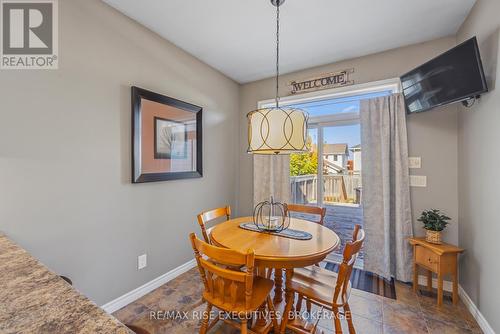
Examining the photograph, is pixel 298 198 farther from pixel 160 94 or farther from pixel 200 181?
pixel 160 94

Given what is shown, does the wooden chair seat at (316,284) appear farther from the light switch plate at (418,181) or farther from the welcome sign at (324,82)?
the welcome sign at (324,82)

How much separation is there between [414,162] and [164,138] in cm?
272

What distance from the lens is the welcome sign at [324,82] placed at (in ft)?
9.02

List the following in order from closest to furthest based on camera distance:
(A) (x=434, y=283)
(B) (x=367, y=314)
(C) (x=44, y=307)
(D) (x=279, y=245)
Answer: (C) (x=44, y=307), (D) (x=279, y=245), (B) (x=367, y=314), (A) (x=434, y=283)

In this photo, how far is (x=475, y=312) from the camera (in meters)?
1.82

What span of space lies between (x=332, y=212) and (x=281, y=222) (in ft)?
4.59

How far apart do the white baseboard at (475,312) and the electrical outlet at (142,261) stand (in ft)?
9.39

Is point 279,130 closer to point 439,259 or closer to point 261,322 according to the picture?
point 261,322

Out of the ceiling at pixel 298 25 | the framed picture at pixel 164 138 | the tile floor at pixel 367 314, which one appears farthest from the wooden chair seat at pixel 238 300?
the ceiling at pixel 298 25

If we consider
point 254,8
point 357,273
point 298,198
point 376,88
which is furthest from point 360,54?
point 357,273

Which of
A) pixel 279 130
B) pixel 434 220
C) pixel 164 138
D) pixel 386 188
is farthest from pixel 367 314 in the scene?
pixel 164 138

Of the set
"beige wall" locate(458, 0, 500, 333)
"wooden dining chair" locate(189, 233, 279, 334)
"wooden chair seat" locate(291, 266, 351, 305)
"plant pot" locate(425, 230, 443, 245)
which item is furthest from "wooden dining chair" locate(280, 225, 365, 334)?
"plant pot" locate(425, 230, 443, 245)

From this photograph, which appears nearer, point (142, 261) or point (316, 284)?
point (316, 284)

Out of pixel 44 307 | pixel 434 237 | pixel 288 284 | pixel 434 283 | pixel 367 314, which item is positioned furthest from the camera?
pixel 434 283
